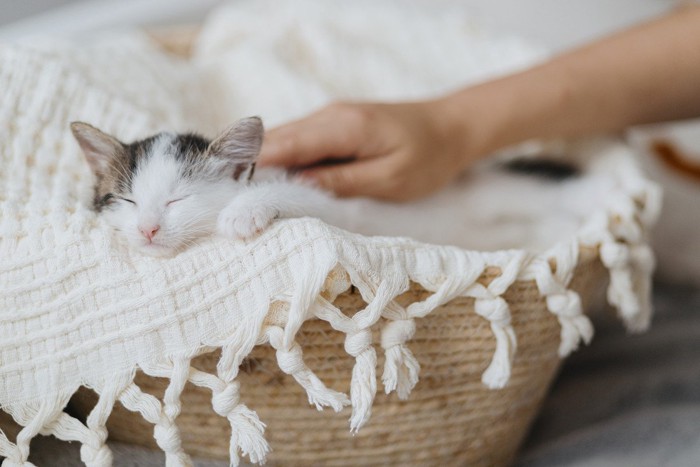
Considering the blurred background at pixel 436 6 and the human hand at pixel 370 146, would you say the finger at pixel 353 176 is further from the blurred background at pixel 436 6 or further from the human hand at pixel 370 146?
the blurred background at pixel 436 6

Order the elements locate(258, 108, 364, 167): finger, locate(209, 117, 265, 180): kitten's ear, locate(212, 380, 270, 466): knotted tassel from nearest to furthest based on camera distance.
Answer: locate(212, 380, 270, 466): knotted tassel, locate(209, 117, 265, 180): kitten's ear, locate(258, 108, 364, 167): finger

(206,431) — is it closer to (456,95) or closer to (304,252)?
(304,252)

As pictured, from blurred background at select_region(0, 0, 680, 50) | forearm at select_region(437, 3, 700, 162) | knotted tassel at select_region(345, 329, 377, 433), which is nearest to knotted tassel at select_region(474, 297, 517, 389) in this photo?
knotted tassel at select_region(345, 329, 377, 433)

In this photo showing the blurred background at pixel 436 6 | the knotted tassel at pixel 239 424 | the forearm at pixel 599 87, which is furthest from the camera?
the blurred background at pixel 436 6

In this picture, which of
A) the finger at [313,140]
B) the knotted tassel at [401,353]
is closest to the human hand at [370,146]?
the finger at [313,140]

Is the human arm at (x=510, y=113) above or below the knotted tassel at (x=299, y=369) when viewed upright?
above

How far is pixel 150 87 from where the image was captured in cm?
100

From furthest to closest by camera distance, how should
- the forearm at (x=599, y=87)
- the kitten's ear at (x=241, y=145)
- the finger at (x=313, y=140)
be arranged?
the forearm at (x=599, y=87) < the finger at (x=313, y=140) < the kitten's ear at (x=241, y=145)

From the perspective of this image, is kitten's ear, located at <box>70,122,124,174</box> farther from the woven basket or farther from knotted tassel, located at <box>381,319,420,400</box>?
knotted tassel, located at <box>381,319,420,400</box>

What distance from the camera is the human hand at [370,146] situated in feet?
2.69

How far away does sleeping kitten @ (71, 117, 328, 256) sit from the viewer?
2.12 ft

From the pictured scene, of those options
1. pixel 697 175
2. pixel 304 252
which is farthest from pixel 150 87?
pixel 697 175

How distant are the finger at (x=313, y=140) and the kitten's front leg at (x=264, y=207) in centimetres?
6

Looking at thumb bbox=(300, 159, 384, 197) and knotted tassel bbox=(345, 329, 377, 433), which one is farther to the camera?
thumb bbox=(300, 159, 384, 197)
